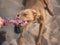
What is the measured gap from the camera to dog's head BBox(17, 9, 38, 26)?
5.23 ft

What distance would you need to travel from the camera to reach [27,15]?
1.62 meters

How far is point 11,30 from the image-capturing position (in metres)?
2.07

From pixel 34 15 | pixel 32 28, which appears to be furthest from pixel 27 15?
pixel 32 28

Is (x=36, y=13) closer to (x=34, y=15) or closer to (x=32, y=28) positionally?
(x=34, y=15)

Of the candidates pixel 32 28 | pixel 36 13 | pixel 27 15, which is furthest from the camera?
pixel 32 28

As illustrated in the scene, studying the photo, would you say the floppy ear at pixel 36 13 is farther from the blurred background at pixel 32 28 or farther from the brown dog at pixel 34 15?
the blurred background at pixel 32 28

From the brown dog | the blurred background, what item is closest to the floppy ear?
the brown dog

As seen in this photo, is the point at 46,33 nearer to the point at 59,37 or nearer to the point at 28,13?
the point at 59,37

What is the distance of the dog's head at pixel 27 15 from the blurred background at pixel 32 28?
0.35 metres

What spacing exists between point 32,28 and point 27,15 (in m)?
0.49

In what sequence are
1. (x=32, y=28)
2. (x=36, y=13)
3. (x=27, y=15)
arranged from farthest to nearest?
(x=32, y=28)
(x=36, y=13)
(x=27, y=15)

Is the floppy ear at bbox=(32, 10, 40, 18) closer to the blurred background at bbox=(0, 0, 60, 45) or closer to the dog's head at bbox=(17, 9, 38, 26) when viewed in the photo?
the dog's head at bbox=(17, 9, 38, 26)

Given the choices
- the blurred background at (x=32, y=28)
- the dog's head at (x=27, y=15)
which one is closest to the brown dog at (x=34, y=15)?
the dog's head at (x=27, y=15)

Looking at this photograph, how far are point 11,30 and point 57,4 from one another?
2.67 feet
